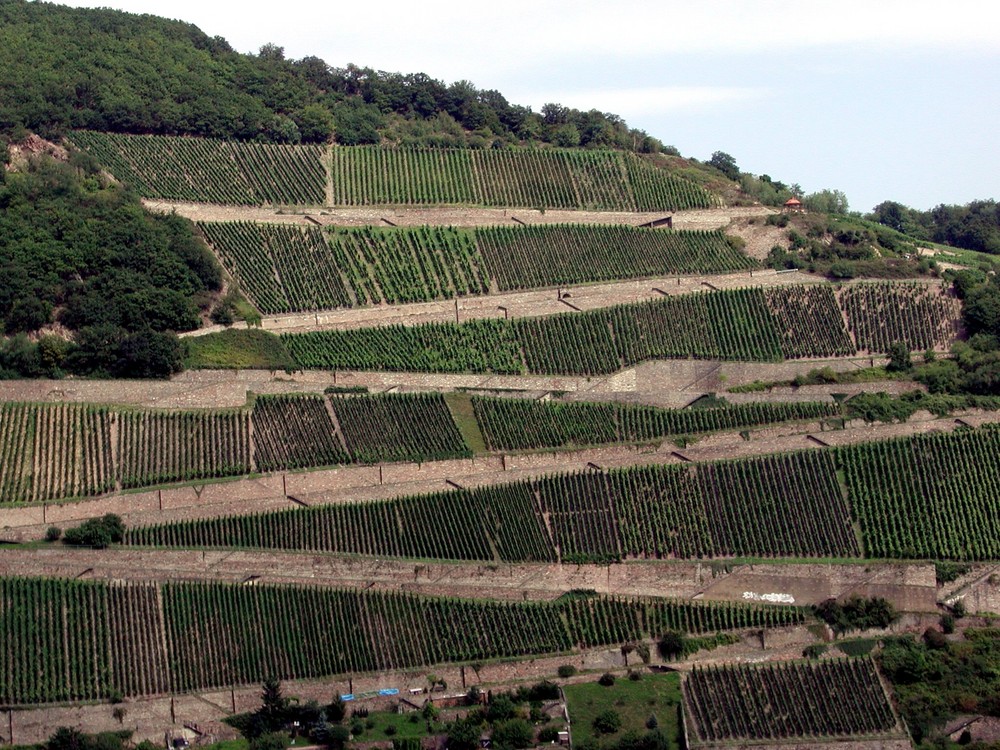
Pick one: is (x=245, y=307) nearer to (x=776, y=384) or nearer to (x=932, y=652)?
(x=776, y=384)

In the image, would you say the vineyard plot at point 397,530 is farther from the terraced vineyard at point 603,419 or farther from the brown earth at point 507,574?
the terraced vineyard at point 603,419

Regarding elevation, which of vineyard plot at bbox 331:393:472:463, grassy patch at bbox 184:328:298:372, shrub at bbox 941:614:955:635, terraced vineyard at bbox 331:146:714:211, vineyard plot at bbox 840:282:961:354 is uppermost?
terraced vineyard at bbox 331:146:714:211

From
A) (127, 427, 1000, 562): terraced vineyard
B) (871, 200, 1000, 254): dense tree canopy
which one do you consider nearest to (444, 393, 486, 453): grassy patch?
(127, 427, 1000, 562): terraced vineyard

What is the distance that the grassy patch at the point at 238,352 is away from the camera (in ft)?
221

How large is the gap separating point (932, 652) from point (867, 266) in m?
21.8

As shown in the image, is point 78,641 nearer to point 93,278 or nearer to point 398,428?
point 398,428

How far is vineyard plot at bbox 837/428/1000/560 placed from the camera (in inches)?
2451

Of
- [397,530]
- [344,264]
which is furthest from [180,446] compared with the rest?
[344,264]

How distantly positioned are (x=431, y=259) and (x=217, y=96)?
45.8ft

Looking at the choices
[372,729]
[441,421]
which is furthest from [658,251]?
[372,729]

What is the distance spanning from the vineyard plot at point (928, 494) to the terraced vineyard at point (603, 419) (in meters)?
2.72

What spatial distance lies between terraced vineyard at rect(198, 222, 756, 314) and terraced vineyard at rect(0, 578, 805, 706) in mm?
16911

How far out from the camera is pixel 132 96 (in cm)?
8212

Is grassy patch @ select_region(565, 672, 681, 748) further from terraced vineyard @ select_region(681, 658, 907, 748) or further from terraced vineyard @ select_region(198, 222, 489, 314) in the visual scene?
terraced vineyard @ select_region(198, 222, 489, 314)
